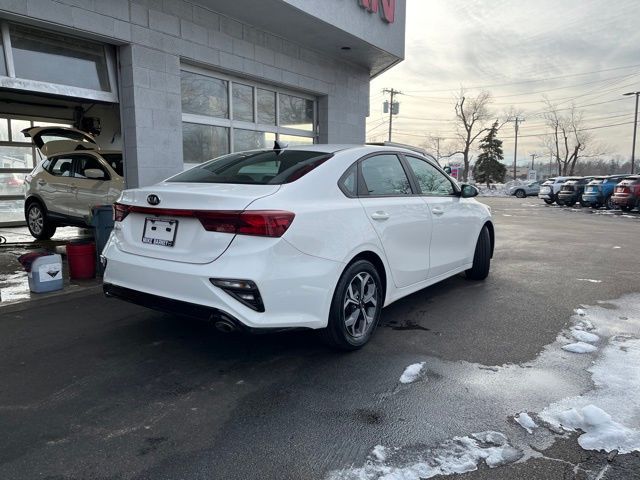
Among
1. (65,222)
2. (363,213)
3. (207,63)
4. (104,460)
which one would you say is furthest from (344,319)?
(65,222)

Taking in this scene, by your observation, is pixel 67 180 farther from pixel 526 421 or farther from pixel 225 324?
pixel 526 421

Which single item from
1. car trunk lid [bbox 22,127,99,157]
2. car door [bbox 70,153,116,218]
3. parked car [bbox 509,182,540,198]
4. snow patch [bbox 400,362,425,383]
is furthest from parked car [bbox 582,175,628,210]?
snow patch [bbox 400,362,425,383]

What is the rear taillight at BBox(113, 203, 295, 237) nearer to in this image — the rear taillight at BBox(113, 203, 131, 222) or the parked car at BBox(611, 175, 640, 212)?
the rear taillight at BBox(113, 203, 131, 222)

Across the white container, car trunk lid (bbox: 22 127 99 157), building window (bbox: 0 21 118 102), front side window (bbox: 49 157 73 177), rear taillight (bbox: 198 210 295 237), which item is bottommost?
the white container

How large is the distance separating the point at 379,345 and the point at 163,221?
1975mm

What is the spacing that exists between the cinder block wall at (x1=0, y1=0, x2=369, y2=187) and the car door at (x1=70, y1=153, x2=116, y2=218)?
1251mm

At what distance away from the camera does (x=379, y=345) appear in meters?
4.00

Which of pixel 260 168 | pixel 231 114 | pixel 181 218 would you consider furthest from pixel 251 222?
pixel 231 114

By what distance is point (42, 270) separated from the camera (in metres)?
5.41

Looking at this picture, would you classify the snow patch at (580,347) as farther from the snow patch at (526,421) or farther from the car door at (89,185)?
the car door at (89,185)

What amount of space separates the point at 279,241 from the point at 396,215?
57.0 inches

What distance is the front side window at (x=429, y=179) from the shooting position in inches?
191

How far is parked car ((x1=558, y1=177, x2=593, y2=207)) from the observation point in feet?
83.1

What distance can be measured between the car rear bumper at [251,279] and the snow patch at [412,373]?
0.69m
